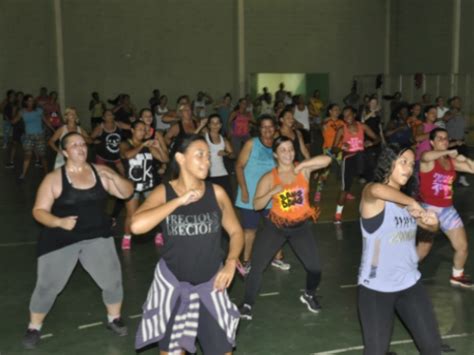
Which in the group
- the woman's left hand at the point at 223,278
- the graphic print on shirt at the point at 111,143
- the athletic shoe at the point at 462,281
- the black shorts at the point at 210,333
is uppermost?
the graphic print on shirt at the point at 111,143

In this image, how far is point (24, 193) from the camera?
526 inches

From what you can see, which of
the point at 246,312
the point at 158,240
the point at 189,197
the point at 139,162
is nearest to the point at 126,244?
the point at 158,240

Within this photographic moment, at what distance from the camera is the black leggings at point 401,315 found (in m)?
4.16

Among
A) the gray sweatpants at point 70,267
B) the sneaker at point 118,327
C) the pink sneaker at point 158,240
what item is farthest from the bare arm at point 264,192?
the pink sneaker at point 158,240

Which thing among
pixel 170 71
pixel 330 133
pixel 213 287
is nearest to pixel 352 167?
pixel 330 133

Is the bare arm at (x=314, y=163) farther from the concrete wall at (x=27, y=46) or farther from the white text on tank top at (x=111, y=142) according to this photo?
the concrete wall at (x=27, y=46)

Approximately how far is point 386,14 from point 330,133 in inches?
712

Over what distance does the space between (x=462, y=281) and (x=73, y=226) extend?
432cm

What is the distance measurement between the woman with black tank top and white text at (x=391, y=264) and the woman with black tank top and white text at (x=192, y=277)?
3.01 feet

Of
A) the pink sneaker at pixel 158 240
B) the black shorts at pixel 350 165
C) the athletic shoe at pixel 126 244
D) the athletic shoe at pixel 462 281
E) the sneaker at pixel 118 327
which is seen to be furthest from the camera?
the black shorts at pixel 350 165

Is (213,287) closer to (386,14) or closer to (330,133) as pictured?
(330,133)

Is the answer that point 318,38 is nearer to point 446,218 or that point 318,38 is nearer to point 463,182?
point 463,182

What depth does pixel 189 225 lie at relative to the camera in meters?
4.04

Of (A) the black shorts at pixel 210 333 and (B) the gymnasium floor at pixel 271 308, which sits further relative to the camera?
(B) the gymnasium floor at pixel 271 308
